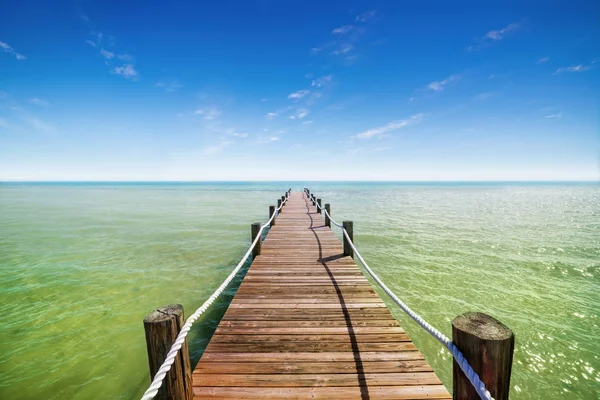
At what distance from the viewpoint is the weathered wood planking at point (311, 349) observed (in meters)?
2.60

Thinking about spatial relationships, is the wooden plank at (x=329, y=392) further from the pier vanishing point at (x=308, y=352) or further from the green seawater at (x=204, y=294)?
the green seawater at (x=204, y=294)

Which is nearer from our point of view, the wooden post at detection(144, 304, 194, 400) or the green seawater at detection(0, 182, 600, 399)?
the wooden post at detection(144, 304, 194, 400)

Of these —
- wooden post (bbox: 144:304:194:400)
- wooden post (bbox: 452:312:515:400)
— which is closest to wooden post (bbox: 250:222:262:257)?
wooden post (bbox: 144:304:194:400)

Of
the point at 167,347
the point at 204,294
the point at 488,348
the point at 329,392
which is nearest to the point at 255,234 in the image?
the point at 204,294

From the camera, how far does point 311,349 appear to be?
3176mm

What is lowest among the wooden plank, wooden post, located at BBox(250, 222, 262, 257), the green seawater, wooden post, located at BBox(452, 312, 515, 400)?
the green seawater

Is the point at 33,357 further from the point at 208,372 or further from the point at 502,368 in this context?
the point at 502,368

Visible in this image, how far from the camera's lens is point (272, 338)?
3404 mm

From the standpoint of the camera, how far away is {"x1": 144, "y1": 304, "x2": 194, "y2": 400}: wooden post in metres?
1.80

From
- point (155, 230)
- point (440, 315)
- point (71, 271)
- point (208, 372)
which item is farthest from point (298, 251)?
point (155, 230)

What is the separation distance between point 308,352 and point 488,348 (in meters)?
2.23

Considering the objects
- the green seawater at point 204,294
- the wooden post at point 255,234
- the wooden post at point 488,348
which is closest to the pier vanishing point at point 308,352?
the wooden post at point 488,348

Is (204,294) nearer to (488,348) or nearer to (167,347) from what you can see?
(167,347)

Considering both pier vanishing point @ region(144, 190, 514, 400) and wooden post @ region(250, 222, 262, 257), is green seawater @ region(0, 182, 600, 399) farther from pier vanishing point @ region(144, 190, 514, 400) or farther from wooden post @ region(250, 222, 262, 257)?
pier vanishing point @ region(144, 190, 514, 400)
